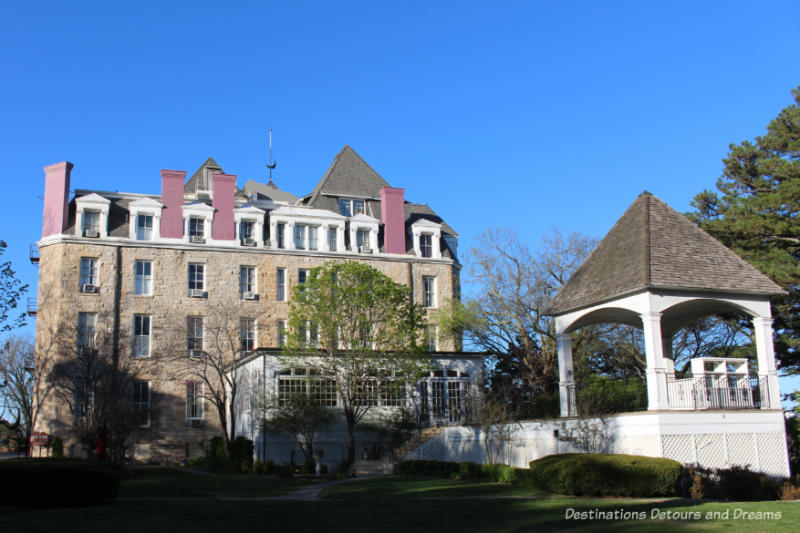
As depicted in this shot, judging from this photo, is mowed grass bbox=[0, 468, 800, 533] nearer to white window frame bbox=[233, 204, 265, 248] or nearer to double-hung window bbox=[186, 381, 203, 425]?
double-hung window bbox=[186, 381, 203, 425]

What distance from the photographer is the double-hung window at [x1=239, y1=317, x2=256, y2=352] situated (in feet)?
141

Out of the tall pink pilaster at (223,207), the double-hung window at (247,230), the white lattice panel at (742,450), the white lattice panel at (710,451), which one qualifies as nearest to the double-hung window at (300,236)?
the double-hung window at (247,230)

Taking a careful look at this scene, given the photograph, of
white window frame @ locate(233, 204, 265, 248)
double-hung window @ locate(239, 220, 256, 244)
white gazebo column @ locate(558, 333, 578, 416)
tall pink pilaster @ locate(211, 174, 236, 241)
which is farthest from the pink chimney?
white gazebo column @ locate(558, 333, 578, 416)

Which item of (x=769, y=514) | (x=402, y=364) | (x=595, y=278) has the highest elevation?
(x=595, y=278)

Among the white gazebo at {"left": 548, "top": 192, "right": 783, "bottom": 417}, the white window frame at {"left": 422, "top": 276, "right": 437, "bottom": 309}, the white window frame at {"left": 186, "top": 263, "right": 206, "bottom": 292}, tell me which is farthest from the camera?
the white window frame at {"left": 422, "top": 276, "right": 437, "bottom": 309}

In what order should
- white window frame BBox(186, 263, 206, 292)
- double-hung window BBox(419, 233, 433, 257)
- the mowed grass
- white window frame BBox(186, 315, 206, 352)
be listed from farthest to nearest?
1. double-hung window BBox(419, 233, 433, 257)
2. white window frame BBox(186, 263, 206, 292)
3. white window frame BBox(186, 315, 206, 352)
4. the mowed grass

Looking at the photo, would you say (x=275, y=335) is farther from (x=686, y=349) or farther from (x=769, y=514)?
(x=769, y=514)

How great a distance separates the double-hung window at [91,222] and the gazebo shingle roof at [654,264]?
26.2 meters

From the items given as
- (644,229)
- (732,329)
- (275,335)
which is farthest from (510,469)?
(275,335)

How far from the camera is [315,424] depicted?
1234 inches

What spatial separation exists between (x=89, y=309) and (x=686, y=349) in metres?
30.3

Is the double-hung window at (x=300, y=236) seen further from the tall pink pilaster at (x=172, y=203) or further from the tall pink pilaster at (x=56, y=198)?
the tall pink pilaster at (x=56, y=198)

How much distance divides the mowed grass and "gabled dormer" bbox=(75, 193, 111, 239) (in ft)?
75.8

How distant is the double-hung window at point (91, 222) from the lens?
4147 centimetres
